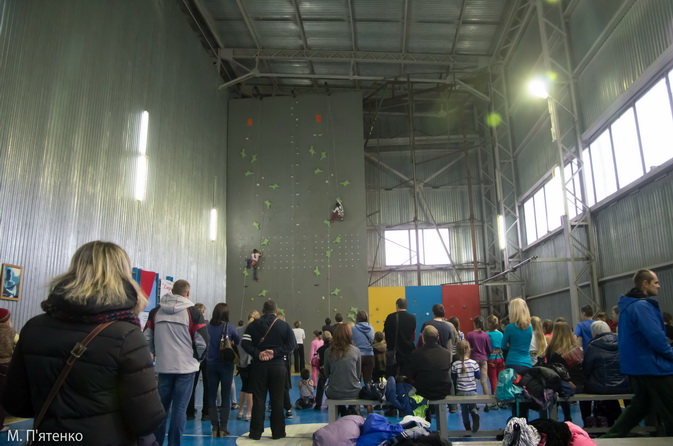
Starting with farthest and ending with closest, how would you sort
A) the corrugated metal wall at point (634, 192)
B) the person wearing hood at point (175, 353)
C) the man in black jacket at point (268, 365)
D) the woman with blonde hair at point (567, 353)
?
the corrugated metal wall at point (634, 192)
the man in black jacket at point (268, 365)
the woman with blonde hair at point (567, 353)
the person wearing hood at point (175, 353)

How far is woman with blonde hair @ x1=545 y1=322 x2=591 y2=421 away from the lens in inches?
236

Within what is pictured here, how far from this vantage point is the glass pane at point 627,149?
1055cm

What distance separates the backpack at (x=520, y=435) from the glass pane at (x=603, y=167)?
10.2m

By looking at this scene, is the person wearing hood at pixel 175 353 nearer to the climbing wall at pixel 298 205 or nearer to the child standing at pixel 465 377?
the child standing at pixel 465 377

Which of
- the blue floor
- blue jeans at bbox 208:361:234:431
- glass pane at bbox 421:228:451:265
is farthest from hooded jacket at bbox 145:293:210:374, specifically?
glass pane at bbox 421:228:451:265

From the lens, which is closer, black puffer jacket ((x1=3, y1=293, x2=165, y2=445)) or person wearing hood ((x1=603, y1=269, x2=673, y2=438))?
black puffer jacket ((x1=3, y1=293, x2=165, y2=445))

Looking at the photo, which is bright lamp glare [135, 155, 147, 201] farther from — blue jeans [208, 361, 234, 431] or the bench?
the bench

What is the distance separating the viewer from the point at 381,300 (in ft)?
60.2

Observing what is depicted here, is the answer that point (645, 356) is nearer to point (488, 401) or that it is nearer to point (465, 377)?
point (488, 401)

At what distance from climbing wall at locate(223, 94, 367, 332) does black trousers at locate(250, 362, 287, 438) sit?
1162cm

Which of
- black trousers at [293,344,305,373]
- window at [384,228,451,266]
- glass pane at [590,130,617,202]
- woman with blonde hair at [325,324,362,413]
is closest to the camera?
woman with blonde hair at [325,324,362,413]

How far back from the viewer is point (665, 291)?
31.4 ft

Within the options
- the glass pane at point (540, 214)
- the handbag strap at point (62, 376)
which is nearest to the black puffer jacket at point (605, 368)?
the handbag strap at point (62, 376)

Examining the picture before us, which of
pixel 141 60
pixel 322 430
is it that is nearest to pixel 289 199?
pixel 141 60
